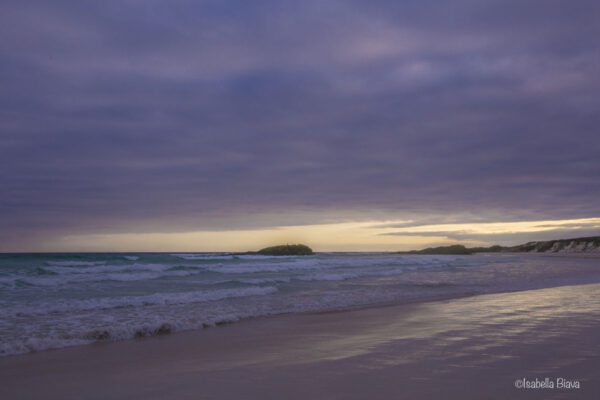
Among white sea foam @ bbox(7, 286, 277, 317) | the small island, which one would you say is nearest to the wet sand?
white sea foam @ bbox(7, 286, 277, 317)

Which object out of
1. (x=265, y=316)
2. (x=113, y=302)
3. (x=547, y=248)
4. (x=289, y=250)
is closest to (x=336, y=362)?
(x=265, y=316)

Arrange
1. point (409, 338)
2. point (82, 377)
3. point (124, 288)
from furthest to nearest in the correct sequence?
point (124, 288) < point (409, 338) < point (82, 377)

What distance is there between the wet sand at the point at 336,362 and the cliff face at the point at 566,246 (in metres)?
83.2

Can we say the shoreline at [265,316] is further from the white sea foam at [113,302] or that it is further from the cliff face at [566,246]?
the cliff face at [566,246]

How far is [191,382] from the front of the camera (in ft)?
17.0

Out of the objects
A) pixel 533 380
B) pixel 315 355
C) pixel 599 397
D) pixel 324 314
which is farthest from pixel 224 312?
pixel 599 397

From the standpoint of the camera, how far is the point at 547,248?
92.8 m

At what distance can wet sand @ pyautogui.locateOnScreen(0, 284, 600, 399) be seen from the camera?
4.70m

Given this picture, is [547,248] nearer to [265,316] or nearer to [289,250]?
[289,250]

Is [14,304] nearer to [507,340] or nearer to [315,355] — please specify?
[315,355]

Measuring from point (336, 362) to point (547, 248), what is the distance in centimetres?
10194

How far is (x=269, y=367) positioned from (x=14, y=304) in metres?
10.4

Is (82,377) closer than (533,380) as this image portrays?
No

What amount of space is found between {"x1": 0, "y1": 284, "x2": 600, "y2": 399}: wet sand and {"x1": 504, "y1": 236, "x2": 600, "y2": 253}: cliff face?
83231 mm
